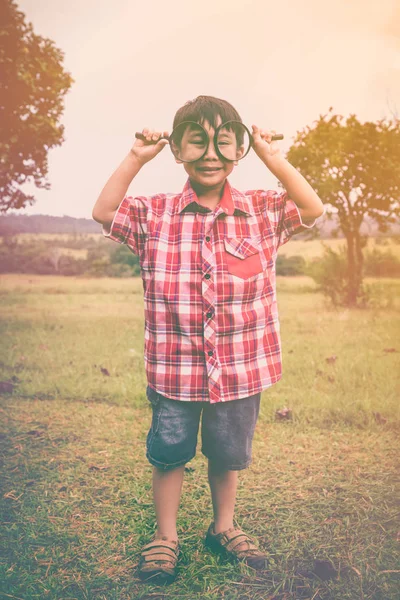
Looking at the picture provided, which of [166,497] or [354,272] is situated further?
[354,272]

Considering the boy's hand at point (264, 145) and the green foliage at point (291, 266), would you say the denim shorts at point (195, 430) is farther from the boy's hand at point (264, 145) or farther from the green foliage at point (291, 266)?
the green foliage at point (291, 266)

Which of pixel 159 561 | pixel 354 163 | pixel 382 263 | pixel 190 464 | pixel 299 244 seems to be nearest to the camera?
pixel 159 561

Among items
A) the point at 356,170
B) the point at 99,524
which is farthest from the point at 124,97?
the point at 99,524

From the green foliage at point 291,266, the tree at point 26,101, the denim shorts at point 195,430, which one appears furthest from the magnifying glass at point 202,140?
the green foliage at point 291,266

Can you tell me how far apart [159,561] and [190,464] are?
0.59 meters

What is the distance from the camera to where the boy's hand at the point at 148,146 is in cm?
128

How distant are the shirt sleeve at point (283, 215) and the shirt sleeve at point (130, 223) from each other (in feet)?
1.09

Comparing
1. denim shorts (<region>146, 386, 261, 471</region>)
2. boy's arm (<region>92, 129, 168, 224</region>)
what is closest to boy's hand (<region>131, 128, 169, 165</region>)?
boy's arm (<region>92, 129, 168, 224</region>)

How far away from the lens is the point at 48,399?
246 cm

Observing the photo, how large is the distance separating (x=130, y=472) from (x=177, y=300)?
32.1 inches

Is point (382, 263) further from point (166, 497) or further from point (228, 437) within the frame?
point (166, 497)

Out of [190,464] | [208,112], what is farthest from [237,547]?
[208,112]

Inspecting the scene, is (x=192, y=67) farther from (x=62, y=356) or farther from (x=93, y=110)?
(x=62, y=356)

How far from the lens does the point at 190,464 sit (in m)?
1.83
